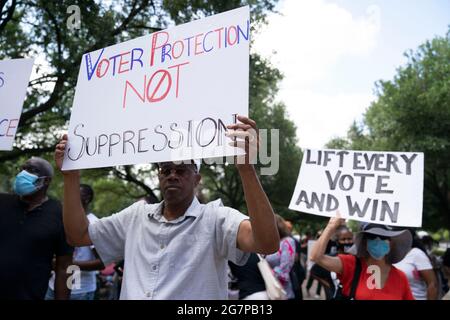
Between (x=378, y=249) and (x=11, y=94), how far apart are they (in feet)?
9.79

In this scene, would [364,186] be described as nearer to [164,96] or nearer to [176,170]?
[176,170]

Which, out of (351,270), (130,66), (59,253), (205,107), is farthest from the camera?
(351,270)

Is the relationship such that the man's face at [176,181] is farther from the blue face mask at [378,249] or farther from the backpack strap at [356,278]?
the blue face mask at [378,249]

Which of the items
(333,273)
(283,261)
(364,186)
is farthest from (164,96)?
(283,261)

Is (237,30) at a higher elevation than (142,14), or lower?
lower

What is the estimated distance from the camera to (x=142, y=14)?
308 inches

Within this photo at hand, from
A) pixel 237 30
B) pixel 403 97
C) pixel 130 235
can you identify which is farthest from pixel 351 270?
pixel 403 97

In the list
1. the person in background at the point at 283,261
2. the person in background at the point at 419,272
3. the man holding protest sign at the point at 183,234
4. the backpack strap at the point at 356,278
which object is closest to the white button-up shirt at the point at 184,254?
the man holding protest sign at the point at 183,234

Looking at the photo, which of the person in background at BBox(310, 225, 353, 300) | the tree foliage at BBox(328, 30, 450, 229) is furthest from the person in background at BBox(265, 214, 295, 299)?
the tree foliage at BBox(328, 30, 450, 229)

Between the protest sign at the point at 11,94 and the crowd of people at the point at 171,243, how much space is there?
377 mm

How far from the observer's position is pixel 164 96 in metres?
2.32

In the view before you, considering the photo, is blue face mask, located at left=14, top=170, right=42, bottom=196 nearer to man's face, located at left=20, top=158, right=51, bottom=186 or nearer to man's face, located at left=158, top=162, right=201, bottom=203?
man's face, located at left=20, top=158, right=51, bottom=186

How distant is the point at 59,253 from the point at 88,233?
787 millimetres

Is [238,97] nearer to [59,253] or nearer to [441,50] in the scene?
[59,253]
